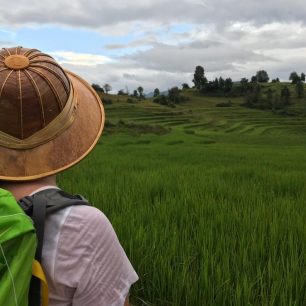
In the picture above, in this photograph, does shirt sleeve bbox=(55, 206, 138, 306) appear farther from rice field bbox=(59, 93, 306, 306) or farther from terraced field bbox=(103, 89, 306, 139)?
terraced field bbox=(103, 89, 306, 139)

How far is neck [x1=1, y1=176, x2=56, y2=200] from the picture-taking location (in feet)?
3.48

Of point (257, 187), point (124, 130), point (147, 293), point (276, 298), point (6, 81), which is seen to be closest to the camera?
point (6, 81)

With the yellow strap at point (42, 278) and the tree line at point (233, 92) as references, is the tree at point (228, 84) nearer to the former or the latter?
the tree line at point (233, 92)

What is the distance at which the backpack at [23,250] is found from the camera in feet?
2.63

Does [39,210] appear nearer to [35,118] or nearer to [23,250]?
[23,250]

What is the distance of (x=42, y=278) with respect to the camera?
0.87 m

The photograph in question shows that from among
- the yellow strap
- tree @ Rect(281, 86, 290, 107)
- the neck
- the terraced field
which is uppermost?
the neck

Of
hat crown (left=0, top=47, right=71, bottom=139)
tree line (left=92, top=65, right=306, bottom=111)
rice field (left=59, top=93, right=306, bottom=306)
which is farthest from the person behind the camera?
tree line (left=92, top=65, right=306, bottom=111)

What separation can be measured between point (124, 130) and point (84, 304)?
75.5ft

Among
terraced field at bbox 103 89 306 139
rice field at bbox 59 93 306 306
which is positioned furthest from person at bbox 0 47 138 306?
terraced field at bbox 103 89 306 139

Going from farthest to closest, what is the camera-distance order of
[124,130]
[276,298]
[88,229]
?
[124,130] → [276,298] → [88,229]

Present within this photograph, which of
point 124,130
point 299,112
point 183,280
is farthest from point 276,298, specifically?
point 299,112

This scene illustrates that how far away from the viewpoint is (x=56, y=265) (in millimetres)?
916

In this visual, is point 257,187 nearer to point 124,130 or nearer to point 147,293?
point 147,293
